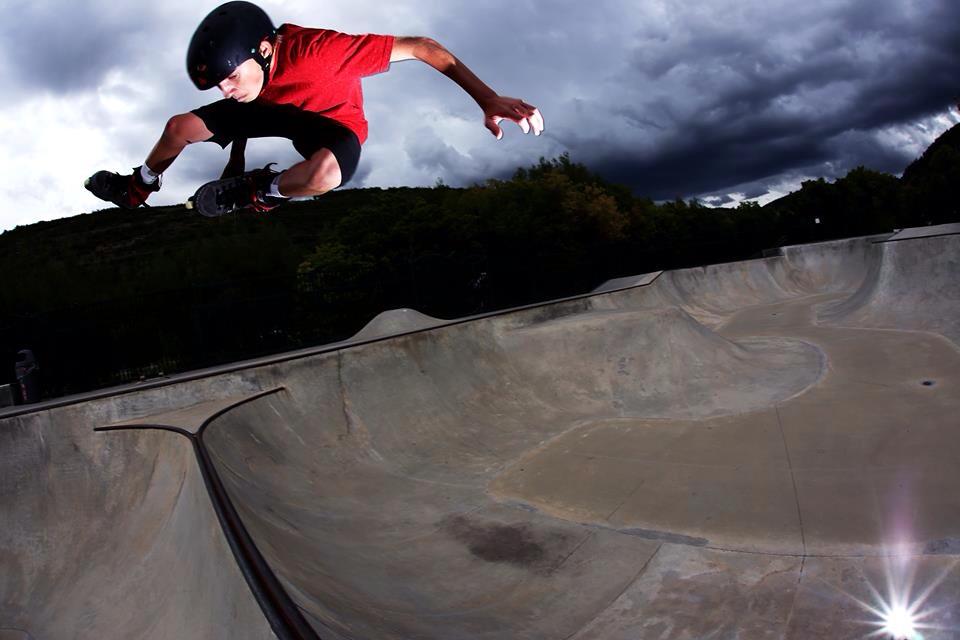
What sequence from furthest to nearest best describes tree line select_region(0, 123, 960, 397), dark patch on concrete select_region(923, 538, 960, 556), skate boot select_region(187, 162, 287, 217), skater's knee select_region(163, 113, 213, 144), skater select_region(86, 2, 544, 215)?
tree line select_region(0, 123, 960, 397) → skate boot select_region(187, 162, 287, 217) → skater's knee select_region(163, 113, 213, 144) → skater select_region(86, 2, 544, 215) → dark patch on concrete select_region(923, 538, 960, 556)

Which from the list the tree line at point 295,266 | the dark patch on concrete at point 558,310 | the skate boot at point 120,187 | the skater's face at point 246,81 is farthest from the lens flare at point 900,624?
the tree line at point 295,266

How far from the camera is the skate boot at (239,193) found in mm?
4332

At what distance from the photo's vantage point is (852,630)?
2895mm

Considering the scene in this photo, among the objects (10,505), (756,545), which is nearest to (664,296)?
(756,545)

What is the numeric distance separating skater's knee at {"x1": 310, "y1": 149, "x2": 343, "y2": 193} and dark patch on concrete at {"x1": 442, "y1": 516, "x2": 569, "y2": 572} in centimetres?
309

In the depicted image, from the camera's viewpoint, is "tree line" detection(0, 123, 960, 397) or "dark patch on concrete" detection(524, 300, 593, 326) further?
"tree line" detection(0, 123, 960, 397)

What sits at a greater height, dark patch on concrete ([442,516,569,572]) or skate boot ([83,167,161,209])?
skate boot ([83,167,161,209])

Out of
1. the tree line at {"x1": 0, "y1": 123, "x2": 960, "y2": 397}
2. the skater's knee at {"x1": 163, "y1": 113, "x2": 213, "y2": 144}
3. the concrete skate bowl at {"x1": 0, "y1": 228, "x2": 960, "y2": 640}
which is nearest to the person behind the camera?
the concrete skate bowl at {"x1": 0, "y1": 228, "x2": 960, "y2": 640}

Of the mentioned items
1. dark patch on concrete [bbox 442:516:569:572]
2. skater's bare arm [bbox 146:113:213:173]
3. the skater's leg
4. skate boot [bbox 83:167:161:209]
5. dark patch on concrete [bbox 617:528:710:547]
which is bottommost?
dark patch on concrete [bbox 617:528:710:547]

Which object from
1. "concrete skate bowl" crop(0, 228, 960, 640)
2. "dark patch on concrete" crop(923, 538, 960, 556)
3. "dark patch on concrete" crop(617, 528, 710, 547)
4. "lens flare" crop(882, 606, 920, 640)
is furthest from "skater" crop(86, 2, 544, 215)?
"dark patch on concrete" crop(923, 538, 960, 556)

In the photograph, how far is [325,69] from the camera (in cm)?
415

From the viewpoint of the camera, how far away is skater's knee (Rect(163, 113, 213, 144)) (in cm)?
421

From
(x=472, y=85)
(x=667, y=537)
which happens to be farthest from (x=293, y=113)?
(x=667, y=537)

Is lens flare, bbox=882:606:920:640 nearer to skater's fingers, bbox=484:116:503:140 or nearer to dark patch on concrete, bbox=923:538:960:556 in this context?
dark patch on concrete, bbox=923:538:960:556
